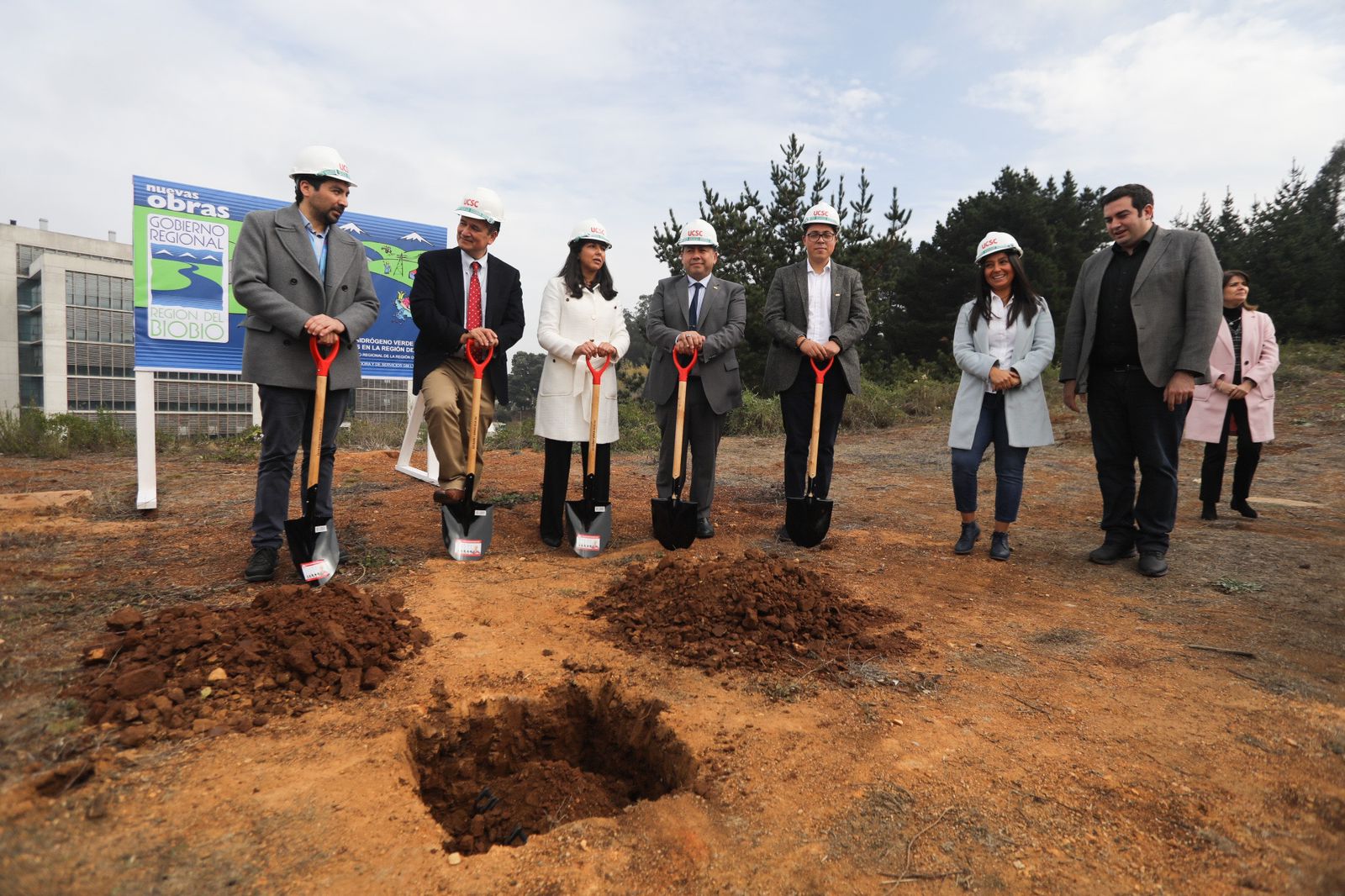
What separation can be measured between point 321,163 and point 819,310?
3085 millimetres

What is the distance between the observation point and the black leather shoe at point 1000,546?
179 inches

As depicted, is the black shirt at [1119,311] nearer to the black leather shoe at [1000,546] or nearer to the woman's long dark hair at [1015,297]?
the woman's long dark hair at [1015,297]

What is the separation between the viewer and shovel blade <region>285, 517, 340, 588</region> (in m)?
3.69

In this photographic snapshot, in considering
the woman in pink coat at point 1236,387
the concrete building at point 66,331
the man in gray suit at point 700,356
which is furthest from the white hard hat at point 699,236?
the concrete building at point 66,331

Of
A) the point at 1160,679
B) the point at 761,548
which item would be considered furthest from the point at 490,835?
the point at 761,548

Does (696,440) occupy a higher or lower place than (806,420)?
lower

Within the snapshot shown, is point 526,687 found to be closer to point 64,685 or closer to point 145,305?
point 64,685

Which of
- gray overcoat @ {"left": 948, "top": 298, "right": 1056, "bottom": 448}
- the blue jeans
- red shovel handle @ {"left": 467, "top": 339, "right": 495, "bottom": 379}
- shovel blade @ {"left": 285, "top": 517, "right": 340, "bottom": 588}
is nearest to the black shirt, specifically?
gray overcoat @ {"left": 948, "top": 298, "right": 1056, "bottom": 448}

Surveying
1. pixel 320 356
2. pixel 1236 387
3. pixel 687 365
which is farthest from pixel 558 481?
pixel 1236 387

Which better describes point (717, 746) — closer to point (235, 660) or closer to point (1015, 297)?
point (235, 660)

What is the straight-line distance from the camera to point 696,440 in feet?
16.2

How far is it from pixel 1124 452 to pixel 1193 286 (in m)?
0.99

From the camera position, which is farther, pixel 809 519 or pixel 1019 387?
pixel 809 519

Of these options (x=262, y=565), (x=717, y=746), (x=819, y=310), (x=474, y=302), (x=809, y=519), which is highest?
(x=819, y=310)
